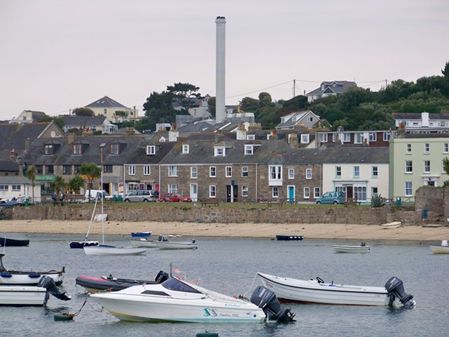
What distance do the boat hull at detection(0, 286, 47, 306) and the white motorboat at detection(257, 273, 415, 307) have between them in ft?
29.9

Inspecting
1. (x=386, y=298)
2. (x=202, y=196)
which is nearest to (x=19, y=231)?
(x=202, y=196)

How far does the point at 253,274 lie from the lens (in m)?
72.9

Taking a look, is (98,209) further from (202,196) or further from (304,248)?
(304,248)

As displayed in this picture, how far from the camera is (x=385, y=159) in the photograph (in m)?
108

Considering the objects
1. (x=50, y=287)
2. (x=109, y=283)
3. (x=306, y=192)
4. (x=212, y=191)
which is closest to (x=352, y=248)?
(x=306, y=192)

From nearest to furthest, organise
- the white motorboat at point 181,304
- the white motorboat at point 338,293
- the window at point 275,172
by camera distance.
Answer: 1. the white motorboat at point 181,304
2. the white motorboat at point 338,293
3. the window at point 275,172

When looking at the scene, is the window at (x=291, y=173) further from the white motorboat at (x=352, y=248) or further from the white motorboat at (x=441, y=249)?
the white motorboat at (x=441, y=249)

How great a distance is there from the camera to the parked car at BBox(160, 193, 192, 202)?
113312 millimetres

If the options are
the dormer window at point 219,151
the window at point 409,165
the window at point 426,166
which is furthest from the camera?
the dormer window at point 219,151

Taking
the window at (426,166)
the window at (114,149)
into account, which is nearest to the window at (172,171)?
the window at (114,149)

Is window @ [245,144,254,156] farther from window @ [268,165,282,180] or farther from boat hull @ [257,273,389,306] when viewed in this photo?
boat hull @ [257,273,389,306]

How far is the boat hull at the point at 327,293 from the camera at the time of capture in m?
57.2

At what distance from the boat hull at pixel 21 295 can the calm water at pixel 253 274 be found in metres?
0.31

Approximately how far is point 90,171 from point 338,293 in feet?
209
